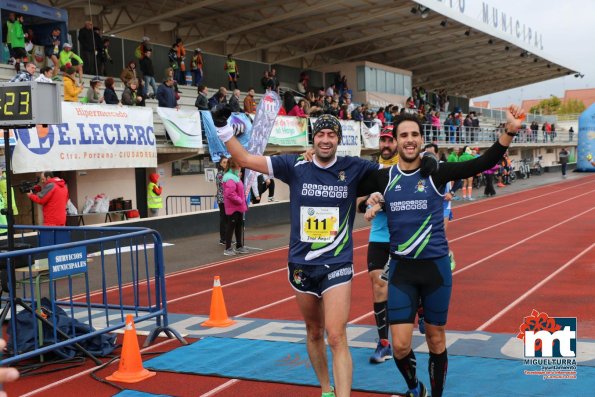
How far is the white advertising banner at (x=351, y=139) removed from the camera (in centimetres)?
2686

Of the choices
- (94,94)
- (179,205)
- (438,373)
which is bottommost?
(438,373)

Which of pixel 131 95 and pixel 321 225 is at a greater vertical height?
pixel 131 95

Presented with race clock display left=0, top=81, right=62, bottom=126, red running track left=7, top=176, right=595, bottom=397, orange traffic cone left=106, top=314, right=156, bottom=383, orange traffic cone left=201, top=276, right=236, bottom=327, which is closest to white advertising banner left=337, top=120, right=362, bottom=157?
red running track left=7, top=176, right=595, bottom=397

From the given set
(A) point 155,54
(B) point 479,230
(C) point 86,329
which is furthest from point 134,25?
(C) point 86,329

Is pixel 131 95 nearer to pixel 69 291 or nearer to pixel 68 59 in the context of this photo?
pixel 68 59

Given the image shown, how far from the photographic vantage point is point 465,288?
10.1 m

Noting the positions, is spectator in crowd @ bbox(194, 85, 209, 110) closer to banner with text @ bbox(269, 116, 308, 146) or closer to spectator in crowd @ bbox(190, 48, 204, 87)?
banner with text @ bbox(269, 116, 308, 146)

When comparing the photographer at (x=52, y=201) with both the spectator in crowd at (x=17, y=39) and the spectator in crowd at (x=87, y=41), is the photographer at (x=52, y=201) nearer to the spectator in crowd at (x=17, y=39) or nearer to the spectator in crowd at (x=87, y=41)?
the spectator in crowd at (x=17, y=39)

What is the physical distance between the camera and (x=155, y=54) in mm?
28406

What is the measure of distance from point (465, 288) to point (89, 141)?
9.93 metres

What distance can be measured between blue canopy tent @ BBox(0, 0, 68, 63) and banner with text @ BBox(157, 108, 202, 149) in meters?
4.46

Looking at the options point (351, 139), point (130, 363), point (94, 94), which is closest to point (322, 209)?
point (130, 363)

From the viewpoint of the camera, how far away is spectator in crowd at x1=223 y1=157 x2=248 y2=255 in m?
13.9

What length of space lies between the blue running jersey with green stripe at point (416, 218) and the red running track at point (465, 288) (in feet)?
4.73
